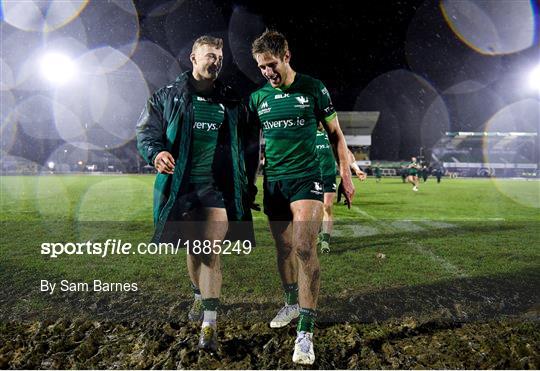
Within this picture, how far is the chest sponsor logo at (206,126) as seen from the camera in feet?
12.3

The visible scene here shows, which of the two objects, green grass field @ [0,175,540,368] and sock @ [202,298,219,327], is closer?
green grass field @ [0,175,540,368]

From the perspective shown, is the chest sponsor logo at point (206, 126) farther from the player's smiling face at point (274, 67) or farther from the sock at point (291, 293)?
the sock at point (291, 293)

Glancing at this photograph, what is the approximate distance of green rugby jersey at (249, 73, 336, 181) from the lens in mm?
3697

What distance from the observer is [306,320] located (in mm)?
3355

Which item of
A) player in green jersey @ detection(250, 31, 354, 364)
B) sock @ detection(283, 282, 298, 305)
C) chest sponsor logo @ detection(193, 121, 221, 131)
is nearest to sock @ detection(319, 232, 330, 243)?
sock @ detection(283, 282, 298, 305)

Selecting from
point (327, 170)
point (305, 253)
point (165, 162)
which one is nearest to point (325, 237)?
point (327, 170)

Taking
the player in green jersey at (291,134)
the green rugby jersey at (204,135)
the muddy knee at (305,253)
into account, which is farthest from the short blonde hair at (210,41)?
the muddy knee at (305,253)

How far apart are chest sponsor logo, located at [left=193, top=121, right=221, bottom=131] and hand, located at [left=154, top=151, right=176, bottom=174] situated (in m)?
0.41

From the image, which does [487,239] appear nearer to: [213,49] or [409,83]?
[213,49]

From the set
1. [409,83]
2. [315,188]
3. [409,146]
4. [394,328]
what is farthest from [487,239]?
[409,83]

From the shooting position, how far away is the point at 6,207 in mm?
13828

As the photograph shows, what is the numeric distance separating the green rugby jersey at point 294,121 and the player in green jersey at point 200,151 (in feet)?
0.97

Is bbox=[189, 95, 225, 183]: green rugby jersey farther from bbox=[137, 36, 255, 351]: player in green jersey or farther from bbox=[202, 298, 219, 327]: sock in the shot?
bbox=[202, 298, 219, 327]: sock

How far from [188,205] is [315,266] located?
126 centimetres
